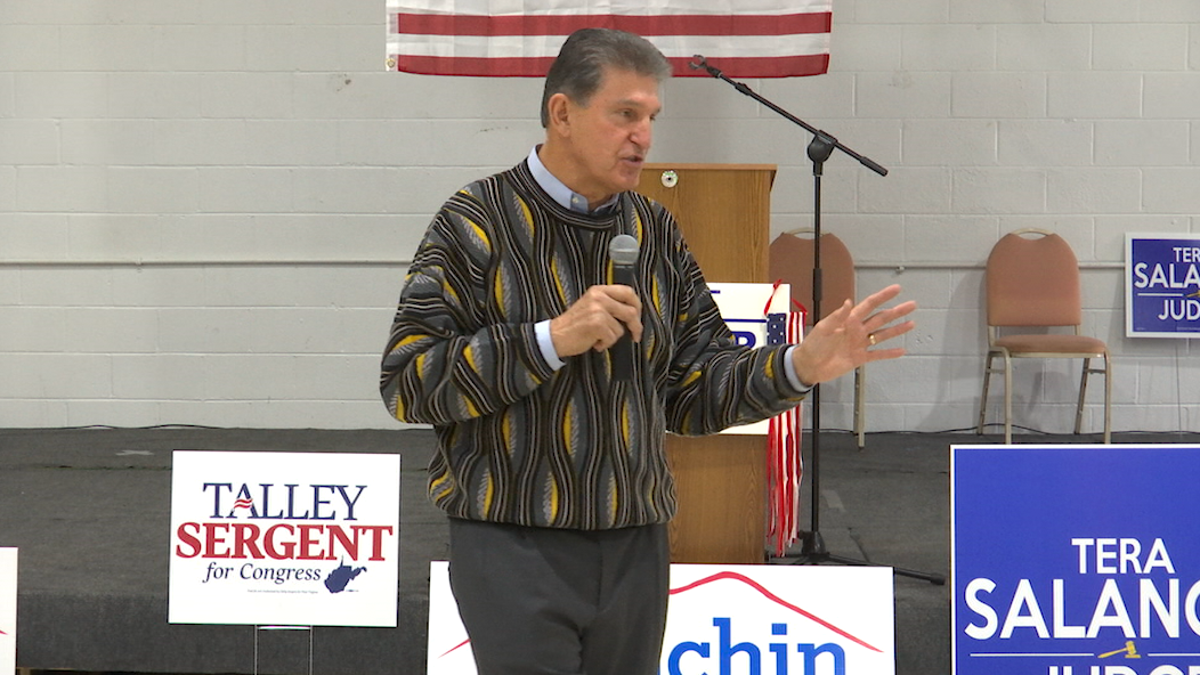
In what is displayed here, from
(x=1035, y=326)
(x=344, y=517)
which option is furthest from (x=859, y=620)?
(x=1035, y=326)

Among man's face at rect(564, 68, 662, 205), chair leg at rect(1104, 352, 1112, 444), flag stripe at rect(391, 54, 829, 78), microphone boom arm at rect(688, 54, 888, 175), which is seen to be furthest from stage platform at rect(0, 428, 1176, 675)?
man's face at rect(564, 68, 662, 205)

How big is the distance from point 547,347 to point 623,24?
3056mm

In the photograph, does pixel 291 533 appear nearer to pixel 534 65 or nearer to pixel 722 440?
pixel 722 440

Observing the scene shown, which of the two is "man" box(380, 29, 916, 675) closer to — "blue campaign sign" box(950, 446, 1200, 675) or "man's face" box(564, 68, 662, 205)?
"man's face" box(564, 68, 662, 205)

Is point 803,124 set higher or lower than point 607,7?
lower

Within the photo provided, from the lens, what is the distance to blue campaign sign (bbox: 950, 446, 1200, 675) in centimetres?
251

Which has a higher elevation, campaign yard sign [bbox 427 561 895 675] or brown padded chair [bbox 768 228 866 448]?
brown padded chair [bbox 768 228 866 448]

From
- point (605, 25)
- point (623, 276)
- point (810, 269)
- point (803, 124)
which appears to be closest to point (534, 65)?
point (605, 25)

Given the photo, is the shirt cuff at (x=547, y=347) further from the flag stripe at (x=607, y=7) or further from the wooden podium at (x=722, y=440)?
the flag stripe at (x=607, y=7)

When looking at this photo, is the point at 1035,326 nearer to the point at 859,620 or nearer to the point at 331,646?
the point at 859,620

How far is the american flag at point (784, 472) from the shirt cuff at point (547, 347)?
173 cm

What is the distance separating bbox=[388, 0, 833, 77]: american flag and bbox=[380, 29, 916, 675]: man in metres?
2.72

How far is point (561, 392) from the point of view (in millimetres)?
1493

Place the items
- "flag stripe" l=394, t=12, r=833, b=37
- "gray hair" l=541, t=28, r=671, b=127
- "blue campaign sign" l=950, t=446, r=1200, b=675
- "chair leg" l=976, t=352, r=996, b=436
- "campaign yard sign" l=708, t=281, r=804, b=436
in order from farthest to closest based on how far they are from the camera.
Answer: "chair leg" l=976, t=352, r=996, b=436
"flag stripe" l=394, t=12, r=833, b=37
"campaign yard sign" l=708, t=281, r=804, b=436
"blue campaign sign" l=950, t=446, r=1200, b=675
"gray hair" l=541, t=28, r=671, b=127
